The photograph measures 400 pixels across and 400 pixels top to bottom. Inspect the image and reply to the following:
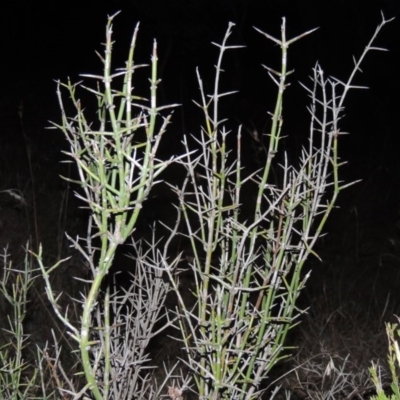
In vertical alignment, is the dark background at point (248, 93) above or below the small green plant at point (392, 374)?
below

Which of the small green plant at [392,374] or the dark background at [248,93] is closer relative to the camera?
the small green plant at [392,374]

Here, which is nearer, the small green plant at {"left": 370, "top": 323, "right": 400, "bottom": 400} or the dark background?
the small green plant at {"left": 370, "top": 323, "right": 400, "bottom": 400}

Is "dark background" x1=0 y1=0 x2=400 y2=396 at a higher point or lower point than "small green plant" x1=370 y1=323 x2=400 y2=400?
lower

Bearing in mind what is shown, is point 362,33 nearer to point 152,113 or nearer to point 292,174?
point 292,174

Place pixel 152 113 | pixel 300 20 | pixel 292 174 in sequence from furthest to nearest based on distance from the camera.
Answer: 1. pixel 300 20
2. pixel 292 174
3. pixel 152 113

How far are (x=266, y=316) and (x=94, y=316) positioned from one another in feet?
1.37

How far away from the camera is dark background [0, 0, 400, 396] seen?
15.0 ft

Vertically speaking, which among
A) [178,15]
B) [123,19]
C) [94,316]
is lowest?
[123,19]

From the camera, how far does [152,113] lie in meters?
1.45

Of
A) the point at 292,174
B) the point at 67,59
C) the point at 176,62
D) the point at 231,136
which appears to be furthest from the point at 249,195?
the point at 292,174

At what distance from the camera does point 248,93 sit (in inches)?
243

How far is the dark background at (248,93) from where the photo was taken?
15.0ft

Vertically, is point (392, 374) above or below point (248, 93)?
above

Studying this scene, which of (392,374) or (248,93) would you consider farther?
(248,93)
